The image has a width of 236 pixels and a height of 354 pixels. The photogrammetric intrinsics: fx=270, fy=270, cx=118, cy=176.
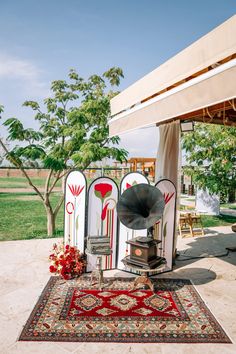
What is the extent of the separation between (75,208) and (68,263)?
0.99 meters

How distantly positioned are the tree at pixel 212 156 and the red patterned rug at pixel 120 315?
5204mm

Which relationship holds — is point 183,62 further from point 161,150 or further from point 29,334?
point 29,334

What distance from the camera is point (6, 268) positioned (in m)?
5.12

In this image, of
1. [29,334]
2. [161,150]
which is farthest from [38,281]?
[161,150]

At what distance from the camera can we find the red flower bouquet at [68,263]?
4711 millimetres

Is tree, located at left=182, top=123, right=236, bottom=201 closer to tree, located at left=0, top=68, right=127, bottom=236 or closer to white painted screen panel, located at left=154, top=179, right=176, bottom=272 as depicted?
tree, located at left=0, top=68, right=127, bottom=236

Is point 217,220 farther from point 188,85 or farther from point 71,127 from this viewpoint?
point 188,85

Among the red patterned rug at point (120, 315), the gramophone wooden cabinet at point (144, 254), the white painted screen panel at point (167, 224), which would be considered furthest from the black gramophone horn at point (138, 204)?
the red patterned rug at point (120, 315)

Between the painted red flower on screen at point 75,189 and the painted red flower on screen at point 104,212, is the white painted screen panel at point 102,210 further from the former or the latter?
the painted red flower on screen at point 75,189

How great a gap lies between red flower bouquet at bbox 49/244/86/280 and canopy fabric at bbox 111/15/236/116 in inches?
110

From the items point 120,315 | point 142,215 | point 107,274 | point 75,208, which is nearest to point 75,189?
point 75,208

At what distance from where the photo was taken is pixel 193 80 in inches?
121

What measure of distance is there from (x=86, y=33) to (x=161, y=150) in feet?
11.5

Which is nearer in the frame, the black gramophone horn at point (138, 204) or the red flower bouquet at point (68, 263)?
the black gramophone horn at point (138, 204)
